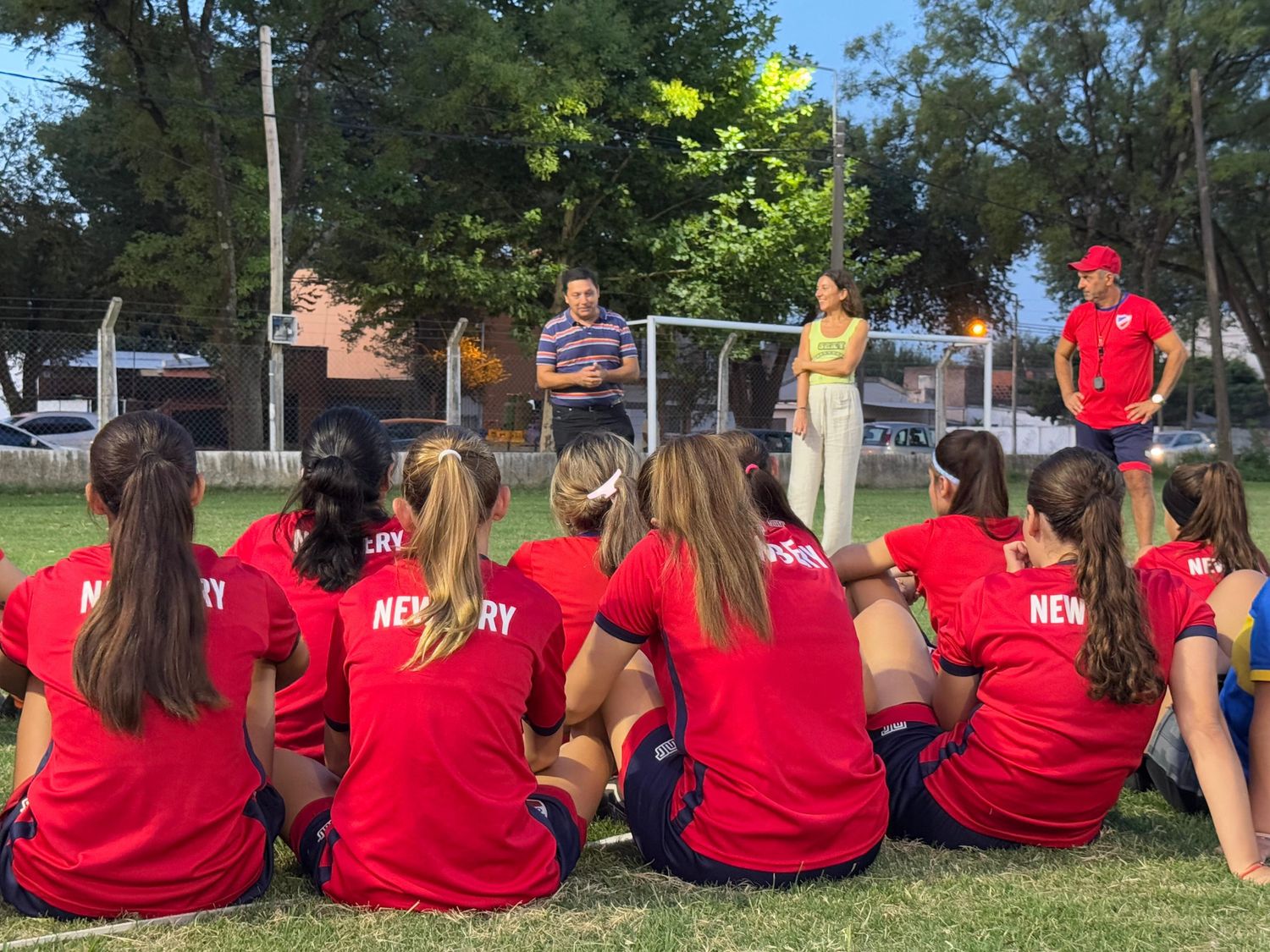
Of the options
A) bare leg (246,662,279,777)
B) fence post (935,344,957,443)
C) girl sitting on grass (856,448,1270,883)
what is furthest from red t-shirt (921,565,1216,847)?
fence post (935,344,957,443)

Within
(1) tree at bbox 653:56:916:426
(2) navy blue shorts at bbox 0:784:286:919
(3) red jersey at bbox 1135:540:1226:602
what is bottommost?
(2) navy blue shorts at bbox 0:784:286:919

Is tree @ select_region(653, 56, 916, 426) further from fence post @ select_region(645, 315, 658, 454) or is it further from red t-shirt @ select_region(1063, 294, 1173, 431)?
red t-shirt @ select_region(1063, 294, 1173, 431)

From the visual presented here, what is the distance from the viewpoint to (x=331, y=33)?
25.5m

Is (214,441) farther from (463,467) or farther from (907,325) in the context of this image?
(907,325)

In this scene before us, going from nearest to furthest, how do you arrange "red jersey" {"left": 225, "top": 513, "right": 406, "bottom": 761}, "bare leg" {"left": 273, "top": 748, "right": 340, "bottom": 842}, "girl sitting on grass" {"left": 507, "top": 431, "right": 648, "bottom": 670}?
"bare leg" {"left": 273, "top": 748, "right": 340, "bottom": 842} → "red jersey" {"left": 225, "top": 513, "right": 406, "bottom": 761} → "girl sitting on grass" {"left": 507, "top": 431, "right": 648, "bottom": 670}

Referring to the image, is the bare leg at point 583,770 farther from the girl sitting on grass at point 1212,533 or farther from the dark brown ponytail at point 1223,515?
the dark brown ponytail at point 1223,515

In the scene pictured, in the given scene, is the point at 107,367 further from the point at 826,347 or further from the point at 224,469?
the point at 826,347

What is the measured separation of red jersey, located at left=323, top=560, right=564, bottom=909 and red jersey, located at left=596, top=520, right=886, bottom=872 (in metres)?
0.33

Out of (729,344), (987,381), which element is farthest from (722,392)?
(987,381)

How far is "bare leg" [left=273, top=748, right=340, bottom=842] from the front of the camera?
3174mm

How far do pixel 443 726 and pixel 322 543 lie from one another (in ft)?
3.44

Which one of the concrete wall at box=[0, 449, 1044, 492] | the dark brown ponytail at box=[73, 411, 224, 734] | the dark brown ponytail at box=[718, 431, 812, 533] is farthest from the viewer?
the concrete wall at box=[0, 449, 1044, 492]

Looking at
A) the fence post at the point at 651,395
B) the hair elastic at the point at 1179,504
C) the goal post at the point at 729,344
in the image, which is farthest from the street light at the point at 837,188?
the hair elastic at the point at 1179,504

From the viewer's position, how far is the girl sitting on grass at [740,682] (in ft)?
9.59
